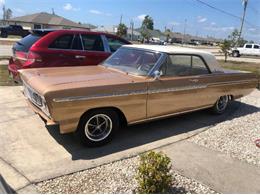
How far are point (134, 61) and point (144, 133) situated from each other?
52.7 inches

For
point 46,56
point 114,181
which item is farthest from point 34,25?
point 114,181

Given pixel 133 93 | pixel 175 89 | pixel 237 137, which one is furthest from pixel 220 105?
pixel 133 93

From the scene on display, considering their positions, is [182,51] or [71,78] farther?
[182,51]

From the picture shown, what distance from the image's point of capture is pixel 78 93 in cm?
395

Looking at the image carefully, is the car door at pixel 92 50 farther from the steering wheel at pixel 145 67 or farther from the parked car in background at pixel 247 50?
the parked car in background at pixel 247 50

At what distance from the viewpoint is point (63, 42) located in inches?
275

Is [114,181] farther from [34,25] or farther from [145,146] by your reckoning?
[34,25]

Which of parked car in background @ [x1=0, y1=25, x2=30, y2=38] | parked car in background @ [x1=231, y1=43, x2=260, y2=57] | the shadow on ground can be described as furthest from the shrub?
parked car in background @ [x1=0, y1=25, x2=30, y2=38]

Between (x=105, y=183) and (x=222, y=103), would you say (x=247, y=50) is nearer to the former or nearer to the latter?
(x=222, y=103)

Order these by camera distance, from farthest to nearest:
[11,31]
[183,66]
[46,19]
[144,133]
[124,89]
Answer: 1. [46,19]
2. [11,31]
3. [183,66]
4. [144,133]
5. [124,89]

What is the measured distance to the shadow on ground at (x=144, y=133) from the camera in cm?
433

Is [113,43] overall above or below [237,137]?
above

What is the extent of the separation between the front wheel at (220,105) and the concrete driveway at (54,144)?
276mm

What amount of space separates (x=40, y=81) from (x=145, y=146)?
1.92 metres
